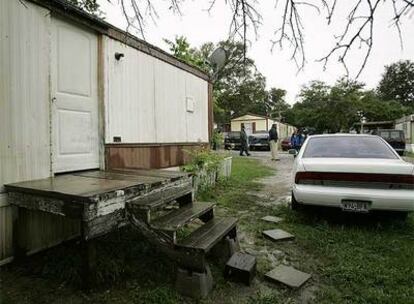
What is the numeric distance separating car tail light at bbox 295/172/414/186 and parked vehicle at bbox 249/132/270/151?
21222mm

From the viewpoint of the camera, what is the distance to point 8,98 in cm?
333

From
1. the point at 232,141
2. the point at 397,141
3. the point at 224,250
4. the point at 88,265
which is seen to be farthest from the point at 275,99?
the point at 88,265

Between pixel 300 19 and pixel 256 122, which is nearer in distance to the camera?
pixel 300 19

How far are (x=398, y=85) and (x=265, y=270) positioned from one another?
197 ft

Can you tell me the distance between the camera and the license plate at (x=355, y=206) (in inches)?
171

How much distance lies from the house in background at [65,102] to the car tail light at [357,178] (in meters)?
2.86

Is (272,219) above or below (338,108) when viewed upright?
below

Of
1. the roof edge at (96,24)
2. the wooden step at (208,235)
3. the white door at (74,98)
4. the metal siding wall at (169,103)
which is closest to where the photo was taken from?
the wooden step at (208,235)

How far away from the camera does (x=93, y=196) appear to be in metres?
2.78

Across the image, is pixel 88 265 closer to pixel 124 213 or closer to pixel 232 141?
pixel 124 213

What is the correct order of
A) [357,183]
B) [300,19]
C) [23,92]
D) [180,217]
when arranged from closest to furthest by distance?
Answer: [300,19]
[180,217]
[23,92]
[357,183]

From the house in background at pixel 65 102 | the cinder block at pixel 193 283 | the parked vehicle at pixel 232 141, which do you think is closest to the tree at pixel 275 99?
the parked vehicle at pixel 232 141

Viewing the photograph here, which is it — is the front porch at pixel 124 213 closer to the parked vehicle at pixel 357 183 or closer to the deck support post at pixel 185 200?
the deck support post at pixel 185 200

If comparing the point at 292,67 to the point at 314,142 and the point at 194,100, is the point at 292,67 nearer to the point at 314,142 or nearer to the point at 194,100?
the point at 314,142
